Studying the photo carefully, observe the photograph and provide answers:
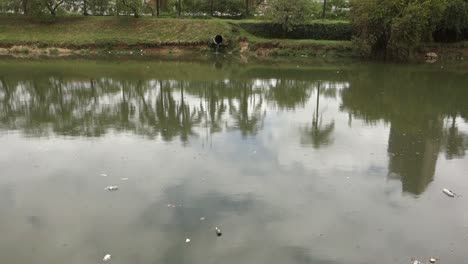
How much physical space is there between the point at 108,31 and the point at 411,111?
31620 mm

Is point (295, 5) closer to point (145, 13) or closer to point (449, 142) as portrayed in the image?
point (145, 13)

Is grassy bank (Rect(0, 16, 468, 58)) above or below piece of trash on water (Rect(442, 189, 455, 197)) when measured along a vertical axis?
above

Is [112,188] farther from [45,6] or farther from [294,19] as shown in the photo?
[45,6]

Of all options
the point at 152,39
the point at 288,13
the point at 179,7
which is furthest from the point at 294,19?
the point at 152,39

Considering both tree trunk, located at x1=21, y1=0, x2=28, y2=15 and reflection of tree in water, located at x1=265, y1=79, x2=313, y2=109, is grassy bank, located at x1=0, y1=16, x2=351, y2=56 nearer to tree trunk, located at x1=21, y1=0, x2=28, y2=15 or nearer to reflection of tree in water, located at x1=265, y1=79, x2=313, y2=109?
tree trunk, located at x1=21, y1=0, x2=28, y2=15

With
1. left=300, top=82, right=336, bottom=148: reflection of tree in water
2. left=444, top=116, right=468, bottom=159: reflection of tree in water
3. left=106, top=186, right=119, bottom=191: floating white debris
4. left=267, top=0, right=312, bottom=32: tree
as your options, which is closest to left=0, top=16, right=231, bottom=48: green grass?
left=267, top=0, right=312, bottom=32: tree

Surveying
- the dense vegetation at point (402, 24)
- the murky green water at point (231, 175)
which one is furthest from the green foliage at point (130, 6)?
the murky green water at point (231, 175)

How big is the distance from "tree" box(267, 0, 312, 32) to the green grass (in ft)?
15.4

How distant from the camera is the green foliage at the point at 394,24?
115ft

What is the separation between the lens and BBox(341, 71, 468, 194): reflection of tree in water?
41.4 ft

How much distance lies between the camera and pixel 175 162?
41.3 ft

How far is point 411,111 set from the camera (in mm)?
19312

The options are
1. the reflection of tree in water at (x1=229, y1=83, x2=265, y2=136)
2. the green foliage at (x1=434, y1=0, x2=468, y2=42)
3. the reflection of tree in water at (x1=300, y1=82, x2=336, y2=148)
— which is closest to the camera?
the reflection of tree in water at (x1=300, y1=82, x2=336, y2=148)

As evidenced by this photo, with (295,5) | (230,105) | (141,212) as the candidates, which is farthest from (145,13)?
(141,212)
